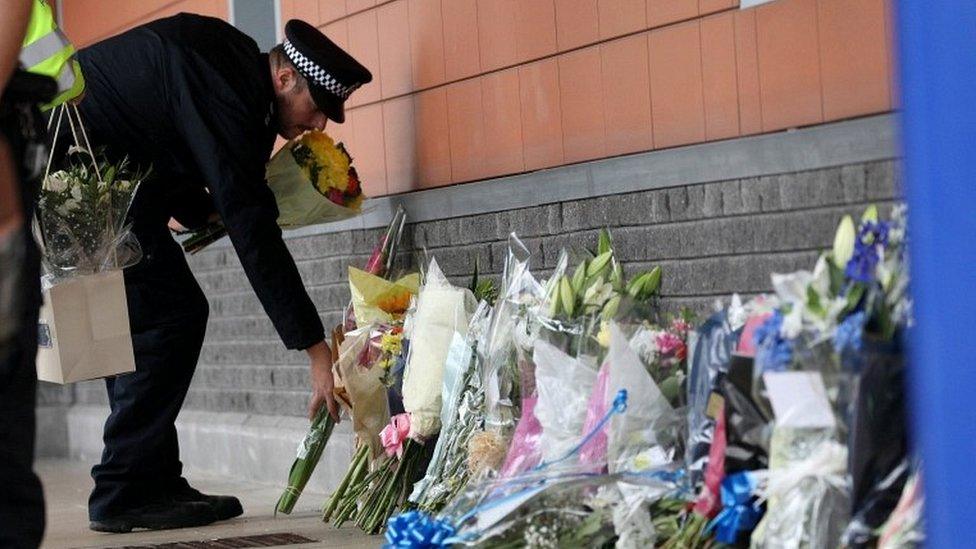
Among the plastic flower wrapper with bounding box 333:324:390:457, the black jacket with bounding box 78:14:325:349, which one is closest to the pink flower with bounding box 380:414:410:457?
the plastic flower wrapper with bounding box 333:324:390:457

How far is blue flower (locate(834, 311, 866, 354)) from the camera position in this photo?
3080 mm

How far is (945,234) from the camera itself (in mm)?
2348

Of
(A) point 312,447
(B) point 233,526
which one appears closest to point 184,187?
(A) point 312,447

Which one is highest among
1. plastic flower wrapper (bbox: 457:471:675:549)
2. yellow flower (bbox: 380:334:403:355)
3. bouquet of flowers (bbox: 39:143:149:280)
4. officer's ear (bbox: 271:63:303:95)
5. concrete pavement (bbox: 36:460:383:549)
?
officer's ear (bbox: 271:63:303:95)

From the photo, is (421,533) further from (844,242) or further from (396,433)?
(844,242)

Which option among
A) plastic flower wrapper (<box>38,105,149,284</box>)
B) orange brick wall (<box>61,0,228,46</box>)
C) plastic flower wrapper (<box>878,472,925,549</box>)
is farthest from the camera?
orange brick wall (<box>61,0,228,46</box>)

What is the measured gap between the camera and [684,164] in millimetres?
4766

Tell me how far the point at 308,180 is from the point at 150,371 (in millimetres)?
908

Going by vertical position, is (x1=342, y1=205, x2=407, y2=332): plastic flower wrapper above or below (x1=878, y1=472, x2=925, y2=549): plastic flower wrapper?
above

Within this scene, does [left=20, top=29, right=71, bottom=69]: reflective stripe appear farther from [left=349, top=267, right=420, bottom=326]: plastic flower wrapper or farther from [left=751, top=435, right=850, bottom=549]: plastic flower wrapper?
[left=751, top=435, right=850, bottom=549]: plastic flower wrapper

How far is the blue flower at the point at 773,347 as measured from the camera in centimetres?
326

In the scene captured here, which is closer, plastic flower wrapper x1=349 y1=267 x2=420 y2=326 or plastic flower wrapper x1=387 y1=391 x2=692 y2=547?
plastic flower wrapper x1=387 y1=391 x2=692 y2=547

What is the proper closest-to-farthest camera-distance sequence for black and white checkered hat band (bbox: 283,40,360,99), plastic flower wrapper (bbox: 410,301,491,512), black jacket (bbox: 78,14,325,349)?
plastic flower wrapper (bbox: 410,301,491,512)
black jacket (bbox: 78,14,325,349)
black and white checkered hat band (bbox: 283,40,360,99)

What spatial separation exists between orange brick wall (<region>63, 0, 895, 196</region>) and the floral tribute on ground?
0.49m
